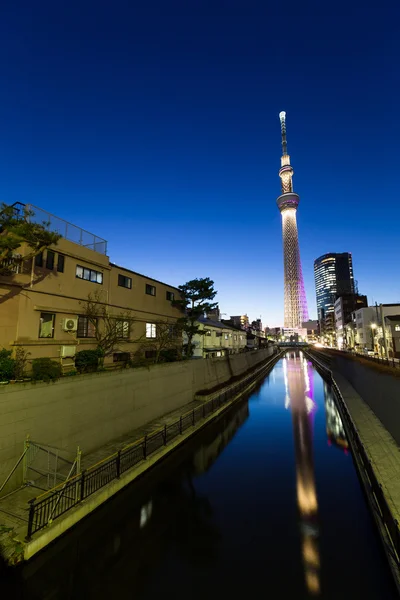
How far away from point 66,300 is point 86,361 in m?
4.07

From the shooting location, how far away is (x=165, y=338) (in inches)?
945

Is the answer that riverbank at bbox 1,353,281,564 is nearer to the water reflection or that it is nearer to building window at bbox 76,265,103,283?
building window at bbox 76,265,103,283

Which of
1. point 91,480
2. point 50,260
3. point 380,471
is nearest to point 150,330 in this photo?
point 50,260

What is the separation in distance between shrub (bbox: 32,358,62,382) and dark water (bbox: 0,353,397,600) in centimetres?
523

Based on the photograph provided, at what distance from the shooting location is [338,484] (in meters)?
13.6

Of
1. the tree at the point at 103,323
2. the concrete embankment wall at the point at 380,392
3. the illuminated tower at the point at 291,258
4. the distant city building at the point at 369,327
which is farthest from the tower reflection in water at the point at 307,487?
the illuminated tower at the point at 291,258

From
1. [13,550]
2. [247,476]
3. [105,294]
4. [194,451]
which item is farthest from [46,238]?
[247,476]

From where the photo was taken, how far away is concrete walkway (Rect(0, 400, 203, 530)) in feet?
26.7

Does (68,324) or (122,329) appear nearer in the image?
(68,324)

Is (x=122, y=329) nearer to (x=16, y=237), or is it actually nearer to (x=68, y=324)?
(x=68, y=324)

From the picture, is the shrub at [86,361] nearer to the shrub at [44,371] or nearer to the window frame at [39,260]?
the shrub at [44,371]

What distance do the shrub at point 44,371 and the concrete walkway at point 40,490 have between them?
3.75 metres

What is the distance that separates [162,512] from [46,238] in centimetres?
1275

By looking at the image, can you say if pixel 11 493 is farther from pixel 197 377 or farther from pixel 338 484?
pixel 197 377
